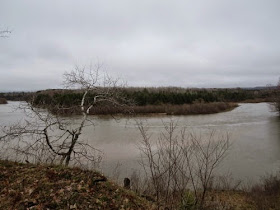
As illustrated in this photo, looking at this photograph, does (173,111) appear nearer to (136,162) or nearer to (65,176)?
(136,162)

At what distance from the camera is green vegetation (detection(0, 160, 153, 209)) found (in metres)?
3.18

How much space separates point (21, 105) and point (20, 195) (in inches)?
95.3

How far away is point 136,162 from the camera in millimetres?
10375

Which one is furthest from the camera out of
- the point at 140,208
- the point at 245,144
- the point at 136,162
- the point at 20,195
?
the point at 245,144

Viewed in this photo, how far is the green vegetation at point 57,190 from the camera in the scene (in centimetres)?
318

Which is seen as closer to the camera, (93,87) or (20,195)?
(20,195)

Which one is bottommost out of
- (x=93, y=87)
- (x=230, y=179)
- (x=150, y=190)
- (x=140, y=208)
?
(x=230, y=179)

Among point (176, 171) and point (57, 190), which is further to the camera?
point (176, 171)

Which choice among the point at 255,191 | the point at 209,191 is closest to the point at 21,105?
the point at 209,191

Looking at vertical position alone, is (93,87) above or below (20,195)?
above

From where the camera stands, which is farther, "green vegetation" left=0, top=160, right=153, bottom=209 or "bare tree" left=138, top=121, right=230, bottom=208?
"bare tree" left=138, top=121, right=230, bottom=208

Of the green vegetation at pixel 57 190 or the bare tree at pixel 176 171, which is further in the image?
the bare tree at pixel 176 171

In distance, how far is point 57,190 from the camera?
348 cm

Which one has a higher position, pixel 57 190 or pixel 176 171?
pixel 176 171
